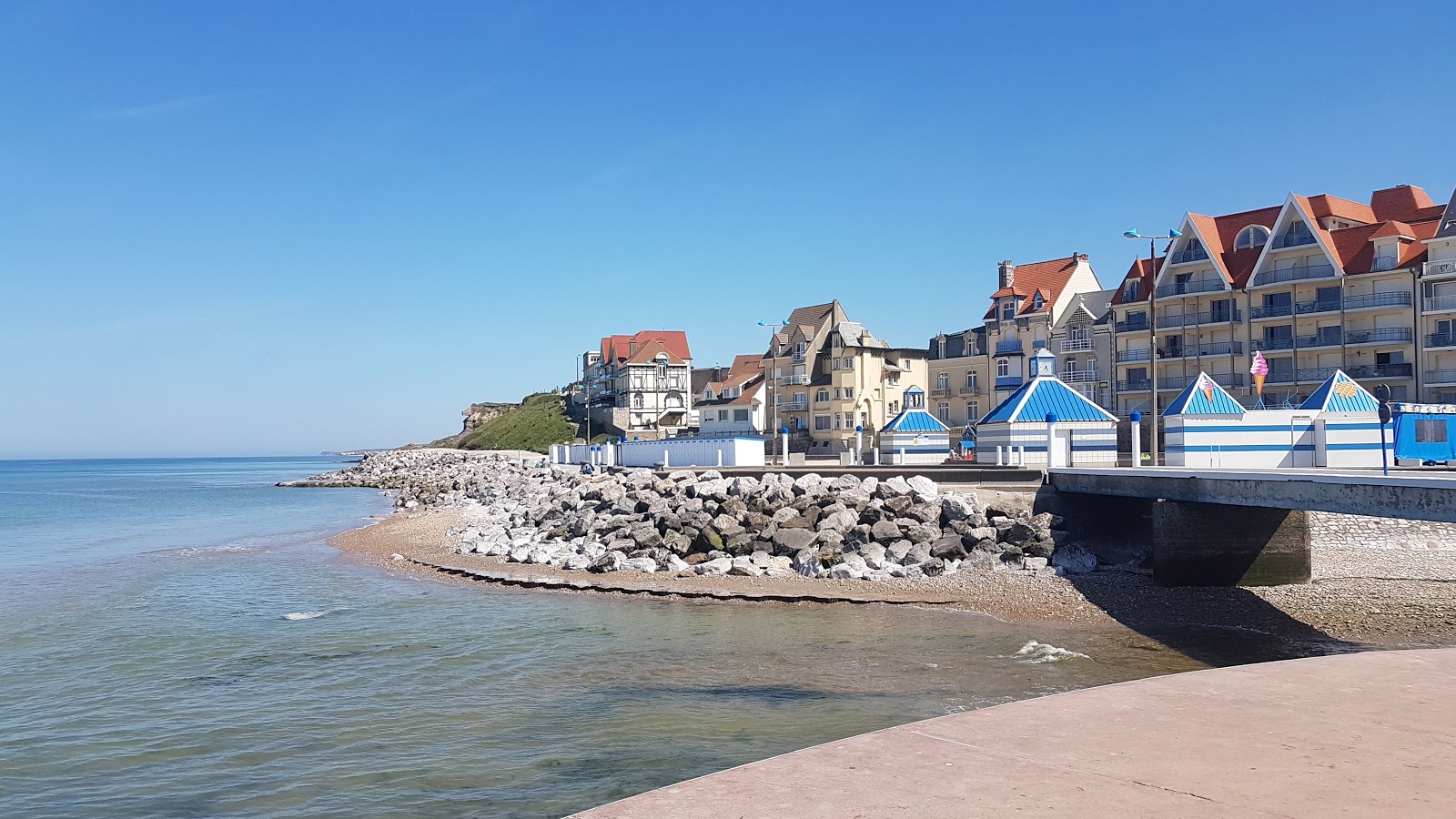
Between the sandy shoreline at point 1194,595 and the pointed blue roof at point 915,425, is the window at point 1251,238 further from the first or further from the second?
the sandy shoreline at point 1194,595

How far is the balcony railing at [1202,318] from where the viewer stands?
59312mm

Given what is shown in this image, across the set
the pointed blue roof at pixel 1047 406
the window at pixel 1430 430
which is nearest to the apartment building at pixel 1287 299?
the pointed blue roof at pixel 1047 406

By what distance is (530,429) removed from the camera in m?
120

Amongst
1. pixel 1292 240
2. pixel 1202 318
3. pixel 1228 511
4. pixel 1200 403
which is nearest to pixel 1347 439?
pixel 1200 403

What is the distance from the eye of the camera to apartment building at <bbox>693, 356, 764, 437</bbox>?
246 feet

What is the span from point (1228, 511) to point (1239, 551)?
2.99 ft

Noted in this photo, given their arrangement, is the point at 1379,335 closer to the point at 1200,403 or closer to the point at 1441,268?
the point at 1441,268

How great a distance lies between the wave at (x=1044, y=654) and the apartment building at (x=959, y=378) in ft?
185

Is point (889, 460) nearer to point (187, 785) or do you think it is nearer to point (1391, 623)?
point (1391, 623)

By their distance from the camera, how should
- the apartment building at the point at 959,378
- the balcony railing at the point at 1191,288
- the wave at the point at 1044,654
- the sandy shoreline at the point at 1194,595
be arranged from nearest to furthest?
the wave at the point at 1044,654
the sandy shoreline at the point at 1194,595
the balcony railing at the point at 1191,288
the apartment building at the point at 959,378

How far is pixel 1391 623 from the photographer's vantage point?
18234mm

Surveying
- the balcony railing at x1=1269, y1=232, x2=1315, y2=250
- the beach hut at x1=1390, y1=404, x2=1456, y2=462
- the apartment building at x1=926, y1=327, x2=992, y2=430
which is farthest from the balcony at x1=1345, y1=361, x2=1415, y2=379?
the beach hut at x1=1390, y1=404, x2=1456, y2=462

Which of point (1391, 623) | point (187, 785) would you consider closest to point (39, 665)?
point (187, 785)

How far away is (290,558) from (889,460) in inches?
944
